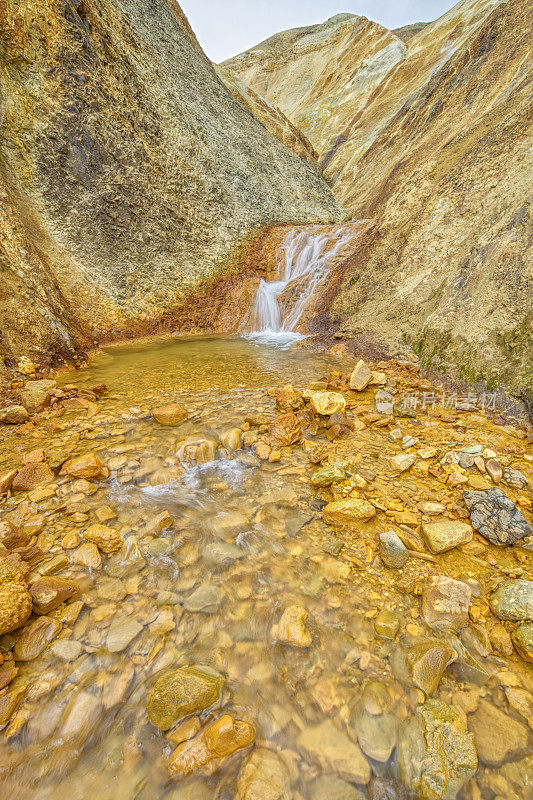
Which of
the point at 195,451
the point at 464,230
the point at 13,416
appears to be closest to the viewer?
the point at 195,451

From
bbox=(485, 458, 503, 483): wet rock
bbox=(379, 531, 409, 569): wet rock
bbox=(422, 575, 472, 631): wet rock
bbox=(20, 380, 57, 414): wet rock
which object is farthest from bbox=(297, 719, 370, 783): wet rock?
bbox=(20, 380, 57, 414): wet rock

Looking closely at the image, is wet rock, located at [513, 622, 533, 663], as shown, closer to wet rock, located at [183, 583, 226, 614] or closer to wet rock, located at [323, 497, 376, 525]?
wet rock, located at [323, 497, 376, 525]

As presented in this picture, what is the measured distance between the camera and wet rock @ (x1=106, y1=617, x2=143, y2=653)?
190 cm

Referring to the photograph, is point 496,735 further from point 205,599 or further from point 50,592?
point 50,592

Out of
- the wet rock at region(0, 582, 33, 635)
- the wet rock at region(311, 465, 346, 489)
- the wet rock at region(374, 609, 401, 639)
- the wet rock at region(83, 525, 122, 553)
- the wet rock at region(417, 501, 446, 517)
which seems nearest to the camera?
the wet rock at region(0, 582, 33, 635)

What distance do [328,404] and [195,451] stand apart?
188 cm

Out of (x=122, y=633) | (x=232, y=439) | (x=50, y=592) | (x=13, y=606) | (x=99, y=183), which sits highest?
(x=99, y=183)

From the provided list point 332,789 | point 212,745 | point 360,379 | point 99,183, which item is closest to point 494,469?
point 360,379

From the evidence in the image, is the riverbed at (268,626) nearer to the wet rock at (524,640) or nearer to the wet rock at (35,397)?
the wet rock at (524,640)

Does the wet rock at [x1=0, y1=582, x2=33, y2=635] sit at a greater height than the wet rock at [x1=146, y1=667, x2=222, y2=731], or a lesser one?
greater

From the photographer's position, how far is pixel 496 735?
1.51 m

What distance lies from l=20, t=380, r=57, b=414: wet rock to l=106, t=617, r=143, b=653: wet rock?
12.1 feet

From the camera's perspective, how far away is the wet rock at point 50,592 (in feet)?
6.56

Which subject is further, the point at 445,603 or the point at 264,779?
the point at 445,603
